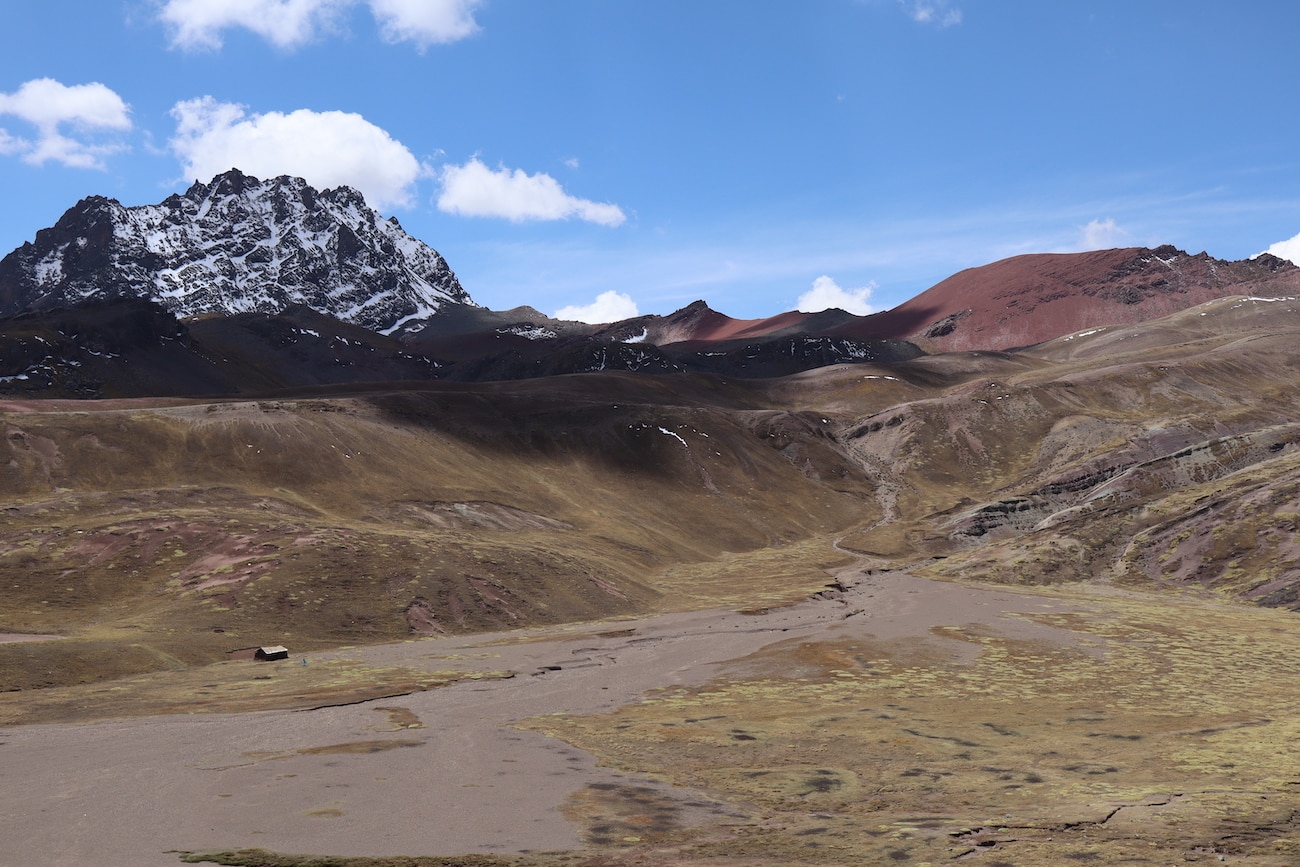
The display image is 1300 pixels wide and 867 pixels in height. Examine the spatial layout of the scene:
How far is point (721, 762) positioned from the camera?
1396 inches

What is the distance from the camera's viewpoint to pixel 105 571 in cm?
7206

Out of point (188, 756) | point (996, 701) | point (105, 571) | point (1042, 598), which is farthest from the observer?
point (1042, 598)

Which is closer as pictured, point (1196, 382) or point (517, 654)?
point (517, 654)

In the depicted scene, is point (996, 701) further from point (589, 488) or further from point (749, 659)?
point (589, 488)

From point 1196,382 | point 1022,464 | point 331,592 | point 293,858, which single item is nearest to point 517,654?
point 331,592

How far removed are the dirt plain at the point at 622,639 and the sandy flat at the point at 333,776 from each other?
20 centimetres

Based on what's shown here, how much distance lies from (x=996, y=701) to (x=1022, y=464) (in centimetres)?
12603

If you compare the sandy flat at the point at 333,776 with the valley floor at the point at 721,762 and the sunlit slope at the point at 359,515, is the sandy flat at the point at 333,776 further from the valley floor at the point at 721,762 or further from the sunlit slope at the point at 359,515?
the sunlit slope at the point at 359,515

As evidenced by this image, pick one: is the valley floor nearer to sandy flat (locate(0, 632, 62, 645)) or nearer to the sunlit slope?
the sunlit slope

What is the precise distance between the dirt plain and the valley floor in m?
0.22

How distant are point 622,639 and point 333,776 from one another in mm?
37654

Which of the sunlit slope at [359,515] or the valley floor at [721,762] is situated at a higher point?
the sunlit slope at [359,515]

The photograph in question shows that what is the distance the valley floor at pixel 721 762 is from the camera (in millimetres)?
24781

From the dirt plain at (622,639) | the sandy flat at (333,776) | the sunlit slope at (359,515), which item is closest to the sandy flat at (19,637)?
the sunlit slope at (359,515)
